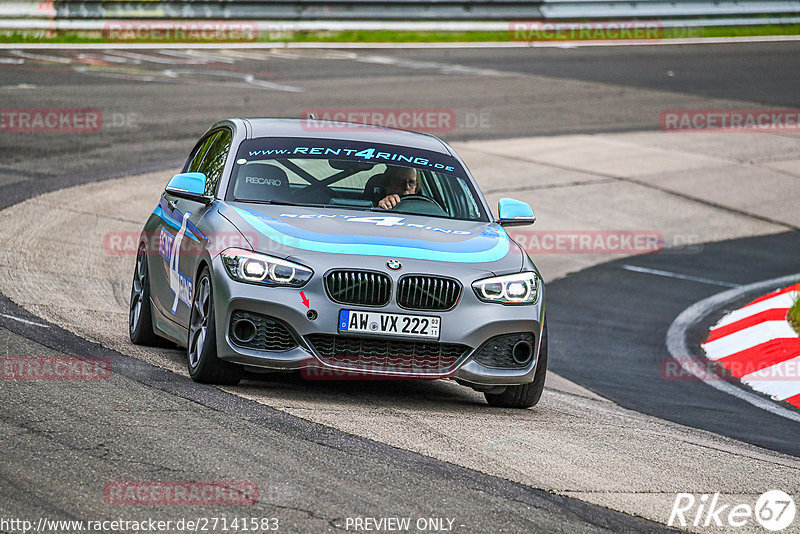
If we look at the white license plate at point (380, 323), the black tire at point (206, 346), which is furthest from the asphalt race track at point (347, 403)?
the white license plate at point (380, 323)

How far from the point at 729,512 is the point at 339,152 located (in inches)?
150

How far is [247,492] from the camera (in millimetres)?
5359

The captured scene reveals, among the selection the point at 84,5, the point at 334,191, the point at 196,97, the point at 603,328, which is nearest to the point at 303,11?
the point at 84,5

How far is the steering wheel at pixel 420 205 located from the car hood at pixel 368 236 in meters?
0.19

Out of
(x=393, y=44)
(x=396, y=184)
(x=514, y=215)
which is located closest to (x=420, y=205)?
(x=396, y=184)

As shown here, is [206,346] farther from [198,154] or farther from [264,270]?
[198,154]

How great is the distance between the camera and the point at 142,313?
8.91 meters

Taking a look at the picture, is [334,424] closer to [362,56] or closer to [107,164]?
[107,164]

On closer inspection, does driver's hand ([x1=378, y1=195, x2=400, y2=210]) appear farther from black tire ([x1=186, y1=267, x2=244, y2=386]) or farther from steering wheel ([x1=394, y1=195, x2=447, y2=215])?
black tire ([x1=186, y1=267, x2=244, y2=386])

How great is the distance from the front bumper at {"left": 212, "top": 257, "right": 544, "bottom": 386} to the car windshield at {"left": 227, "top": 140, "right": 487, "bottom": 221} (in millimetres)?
1060

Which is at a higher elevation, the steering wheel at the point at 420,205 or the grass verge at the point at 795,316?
the steering wheel at the point at 420,205

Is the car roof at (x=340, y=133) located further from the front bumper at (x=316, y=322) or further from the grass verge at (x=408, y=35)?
the grass verge at (x=408, y=35)

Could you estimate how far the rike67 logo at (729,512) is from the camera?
5676 millimetres

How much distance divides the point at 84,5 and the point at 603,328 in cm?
1915
